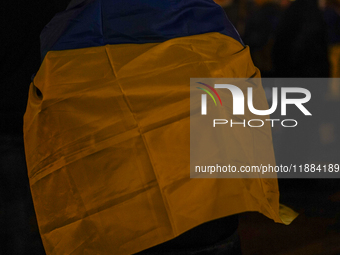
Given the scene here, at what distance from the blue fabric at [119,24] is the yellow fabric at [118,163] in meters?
0.10

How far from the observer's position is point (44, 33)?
957mm

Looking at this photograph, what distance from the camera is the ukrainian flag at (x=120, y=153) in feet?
2.41

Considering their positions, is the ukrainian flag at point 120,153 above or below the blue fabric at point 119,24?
below

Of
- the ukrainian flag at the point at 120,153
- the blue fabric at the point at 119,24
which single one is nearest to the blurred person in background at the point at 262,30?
the blue fabric at the point at 119,24

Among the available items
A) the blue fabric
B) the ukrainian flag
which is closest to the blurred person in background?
the blue fabric

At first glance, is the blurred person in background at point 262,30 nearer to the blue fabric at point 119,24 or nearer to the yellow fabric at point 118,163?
the blue fabric at point 119,24

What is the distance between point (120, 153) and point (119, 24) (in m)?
0.39

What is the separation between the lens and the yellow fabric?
734 millimetres

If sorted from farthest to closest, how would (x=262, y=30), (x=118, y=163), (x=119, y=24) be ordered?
(x=262, y=30), (x=119, y=24), (x=118, y=163)

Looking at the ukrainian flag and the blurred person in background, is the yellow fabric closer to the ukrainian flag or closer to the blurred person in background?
the ukrainian flag

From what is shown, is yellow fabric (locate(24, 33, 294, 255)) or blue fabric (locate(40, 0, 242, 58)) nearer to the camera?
yellow fabric (locate(24, 33, 294, 255))

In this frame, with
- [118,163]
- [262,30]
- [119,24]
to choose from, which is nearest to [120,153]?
[118,163]

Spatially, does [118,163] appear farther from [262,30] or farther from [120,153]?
[262,30]

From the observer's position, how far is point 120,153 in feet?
2.43
